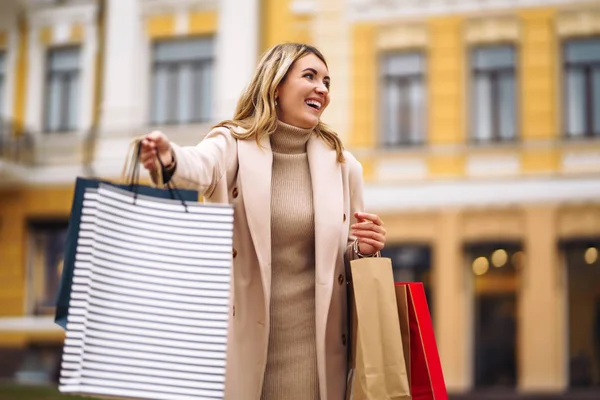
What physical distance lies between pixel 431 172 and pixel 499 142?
1.17m

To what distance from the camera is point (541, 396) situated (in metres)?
14.8

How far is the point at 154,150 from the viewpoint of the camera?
2.45m

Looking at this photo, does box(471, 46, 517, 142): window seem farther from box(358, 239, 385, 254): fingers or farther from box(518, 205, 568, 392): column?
box(358, 239, 385, 254): fingers

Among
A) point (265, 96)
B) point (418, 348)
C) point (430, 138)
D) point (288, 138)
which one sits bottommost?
point (418, 348)

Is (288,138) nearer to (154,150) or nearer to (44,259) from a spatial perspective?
(154,150)

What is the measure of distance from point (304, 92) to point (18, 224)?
16087 mm

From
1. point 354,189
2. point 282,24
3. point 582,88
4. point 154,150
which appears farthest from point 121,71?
point 154,150

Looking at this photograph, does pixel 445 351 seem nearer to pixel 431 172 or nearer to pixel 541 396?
pixel 541 396

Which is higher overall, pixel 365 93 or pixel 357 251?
pixel 365 93

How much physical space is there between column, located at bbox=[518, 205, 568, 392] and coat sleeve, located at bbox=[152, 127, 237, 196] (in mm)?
12885

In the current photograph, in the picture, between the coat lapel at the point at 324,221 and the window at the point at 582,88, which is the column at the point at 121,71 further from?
the coat lapel at the point at 324,221

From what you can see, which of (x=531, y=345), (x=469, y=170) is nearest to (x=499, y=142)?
(x=469, y=170)

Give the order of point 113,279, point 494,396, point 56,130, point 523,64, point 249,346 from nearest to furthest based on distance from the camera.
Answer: point 113,279 < point 249,346 < point 494,396 < point 523,64 < point 56,130

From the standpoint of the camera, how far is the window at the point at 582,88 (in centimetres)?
1550
